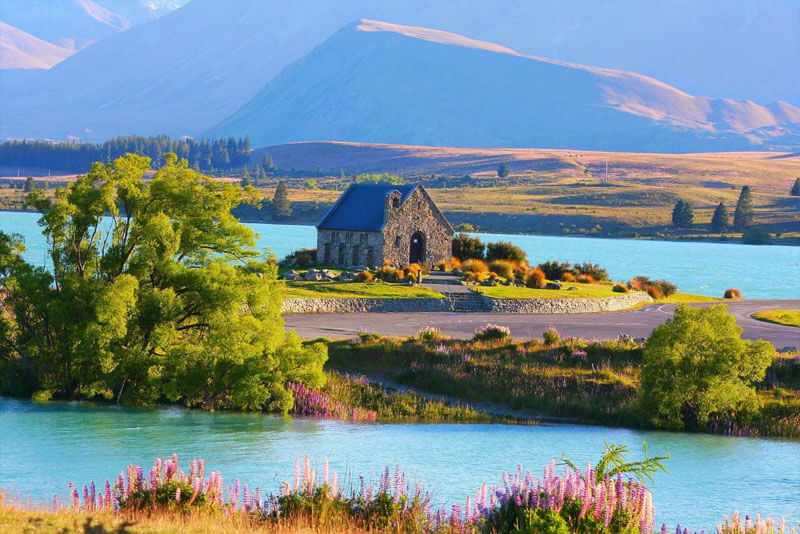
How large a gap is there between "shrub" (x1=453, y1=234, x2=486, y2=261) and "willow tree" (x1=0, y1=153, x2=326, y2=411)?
47.7 m

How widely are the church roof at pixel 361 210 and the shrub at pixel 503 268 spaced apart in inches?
347

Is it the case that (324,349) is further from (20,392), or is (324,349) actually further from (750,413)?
(750,413)

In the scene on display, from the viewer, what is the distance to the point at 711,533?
20.3 meters

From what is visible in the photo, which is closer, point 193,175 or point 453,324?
point 193,175

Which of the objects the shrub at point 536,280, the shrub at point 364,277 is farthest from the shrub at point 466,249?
the shrub at point 364,277

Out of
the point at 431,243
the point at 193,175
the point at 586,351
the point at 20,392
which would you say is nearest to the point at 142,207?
the point at 193,175

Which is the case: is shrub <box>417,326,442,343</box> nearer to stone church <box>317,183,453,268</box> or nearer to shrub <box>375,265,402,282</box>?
shrub <box>375,265,402,282</box>

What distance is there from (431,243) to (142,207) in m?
41.5

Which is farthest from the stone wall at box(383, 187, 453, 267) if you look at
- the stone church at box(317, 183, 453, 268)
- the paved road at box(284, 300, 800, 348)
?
the paved road at box(284, 300, 800, 348)

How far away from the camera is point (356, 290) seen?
195 feet

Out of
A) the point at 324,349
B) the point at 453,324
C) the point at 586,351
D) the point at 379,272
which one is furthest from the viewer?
the point at 379,272

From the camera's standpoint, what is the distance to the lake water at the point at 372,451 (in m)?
23.5

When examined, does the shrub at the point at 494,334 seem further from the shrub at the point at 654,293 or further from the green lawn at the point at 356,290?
the shrub at the point at 654,293

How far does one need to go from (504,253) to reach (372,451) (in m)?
54.3
